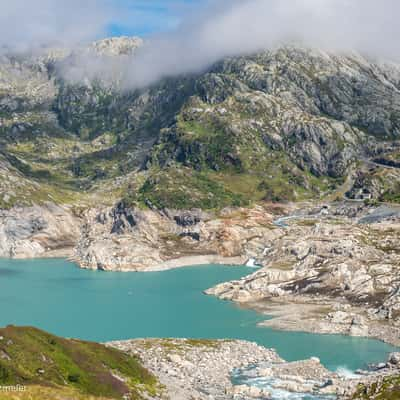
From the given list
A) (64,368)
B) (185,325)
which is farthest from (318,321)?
(64,368)

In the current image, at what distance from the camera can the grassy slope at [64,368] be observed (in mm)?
84812

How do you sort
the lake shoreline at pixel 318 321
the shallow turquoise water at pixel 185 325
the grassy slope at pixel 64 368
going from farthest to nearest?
the lake shoreline at pixel 318 321
the shallow turquoise water at pixel 185 325
the grassy slope at pixel 64 368

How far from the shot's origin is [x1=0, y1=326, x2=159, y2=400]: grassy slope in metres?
84.8

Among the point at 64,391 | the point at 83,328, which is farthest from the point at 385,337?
the point at 64,391

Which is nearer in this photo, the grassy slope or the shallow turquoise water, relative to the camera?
the grassy slope

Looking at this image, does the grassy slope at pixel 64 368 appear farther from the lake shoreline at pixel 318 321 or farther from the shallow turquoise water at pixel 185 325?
the lake shoreline at pixel 318 321

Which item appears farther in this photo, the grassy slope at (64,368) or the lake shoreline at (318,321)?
the lake shoreline at (318,321)

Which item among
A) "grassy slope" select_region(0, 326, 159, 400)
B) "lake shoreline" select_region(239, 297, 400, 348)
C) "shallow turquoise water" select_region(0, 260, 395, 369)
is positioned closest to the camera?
"grassy slope" select_region(0, 326, 159, 400)

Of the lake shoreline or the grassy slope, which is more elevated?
the grassy slope

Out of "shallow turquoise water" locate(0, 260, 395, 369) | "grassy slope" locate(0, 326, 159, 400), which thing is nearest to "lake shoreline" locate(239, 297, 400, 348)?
"shallow turquoise water" locate(0, 260, 395, 369)

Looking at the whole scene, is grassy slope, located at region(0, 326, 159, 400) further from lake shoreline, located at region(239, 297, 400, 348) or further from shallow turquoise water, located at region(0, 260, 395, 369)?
lake shoreline, located at region(239, 297, 400, 348)

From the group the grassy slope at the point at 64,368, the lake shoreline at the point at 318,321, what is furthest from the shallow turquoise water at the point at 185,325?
the grassy slope at the point at 64,368

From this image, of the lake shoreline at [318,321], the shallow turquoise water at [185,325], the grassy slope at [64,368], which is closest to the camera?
the grassy slope at [64,368]

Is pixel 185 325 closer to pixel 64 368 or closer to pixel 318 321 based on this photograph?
pixel 318 321
